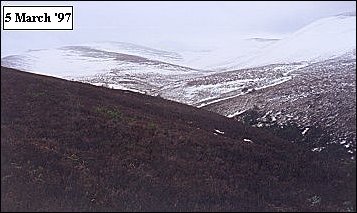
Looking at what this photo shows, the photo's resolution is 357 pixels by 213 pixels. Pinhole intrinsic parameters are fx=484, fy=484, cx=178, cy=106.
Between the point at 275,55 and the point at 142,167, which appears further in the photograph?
the point at 275,55

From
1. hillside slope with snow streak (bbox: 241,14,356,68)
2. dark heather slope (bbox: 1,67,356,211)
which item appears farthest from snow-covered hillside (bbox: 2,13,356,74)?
dark heather slope (bbox: 1,67,356,211)

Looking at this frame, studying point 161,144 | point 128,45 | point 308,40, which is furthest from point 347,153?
point 128,45

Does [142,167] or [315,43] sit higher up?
[315,43]

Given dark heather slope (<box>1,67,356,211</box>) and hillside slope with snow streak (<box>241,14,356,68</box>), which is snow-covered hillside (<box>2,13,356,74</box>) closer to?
hillside slope with snow streak (<box>241,14,356,68</box>)

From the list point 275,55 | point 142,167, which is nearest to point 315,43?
point 275,55

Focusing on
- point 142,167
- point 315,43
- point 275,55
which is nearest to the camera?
Result: point 142,167

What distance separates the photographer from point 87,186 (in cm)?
1034

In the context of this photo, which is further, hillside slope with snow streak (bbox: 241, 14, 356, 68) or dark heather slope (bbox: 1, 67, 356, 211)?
hillside slope with snow streak (bbox: 241, 14, 356, 68)

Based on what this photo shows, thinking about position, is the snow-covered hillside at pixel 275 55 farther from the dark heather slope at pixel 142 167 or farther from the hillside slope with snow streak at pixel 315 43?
the dark heather slope at pixel 142 167

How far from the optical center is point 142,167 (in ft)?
38.5

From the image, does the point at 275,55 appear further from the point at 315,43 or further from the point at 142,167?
the point at 142,167

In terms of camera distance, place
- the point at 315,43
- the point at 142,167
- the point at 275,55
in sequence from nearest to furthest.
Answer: the point at 142,167 < the point at 315,43 < the point at 275,55

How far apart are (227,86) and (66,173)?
104 ft

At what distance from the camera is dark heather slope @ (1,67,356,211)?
1003cm
